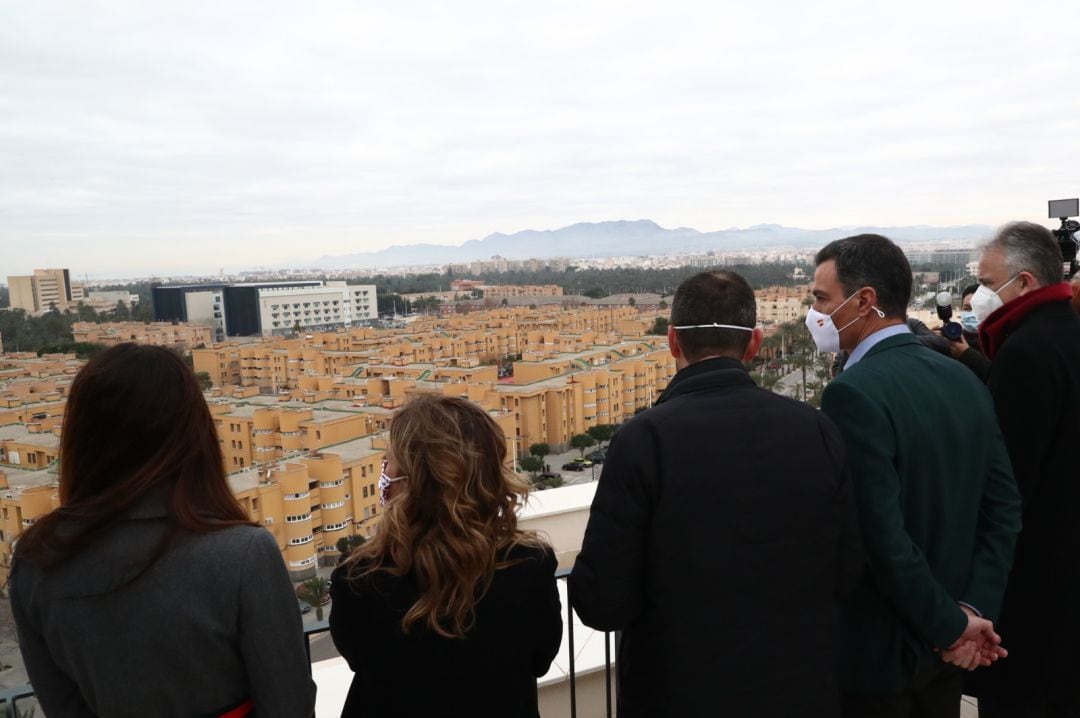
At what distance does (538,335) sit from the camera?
91.7ft

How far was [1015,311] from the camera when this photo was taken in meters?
1.26

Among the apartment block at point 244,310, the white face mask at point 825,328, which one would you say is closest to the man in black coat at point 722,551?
the white face mask at point 825,328

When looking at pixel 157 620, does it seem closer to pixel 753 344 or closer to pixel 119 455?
pixel 119 455

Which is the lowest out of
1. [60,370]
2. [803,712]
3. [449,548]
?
[60,370]

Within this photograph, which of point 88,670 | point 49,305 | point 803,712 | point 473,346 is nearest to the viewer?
point 88,670

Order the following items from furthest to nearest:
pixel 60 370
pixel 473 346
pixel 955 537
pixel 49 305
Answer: pixel 49 305 < pixel 473 346 < pixel 60 370 < pixel 955 537

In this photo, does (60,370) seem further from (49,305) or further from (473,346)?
(49,305)

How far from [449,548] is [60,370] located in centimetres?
1890

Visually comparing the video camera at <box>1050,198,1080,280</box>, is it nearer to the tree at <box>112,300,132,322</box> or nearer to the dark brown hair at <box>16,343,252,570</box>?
the dark brown hair at <box>16,343,252,570</box>

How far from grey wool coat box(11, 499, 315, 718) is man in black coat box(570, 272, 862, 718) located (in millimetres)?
372

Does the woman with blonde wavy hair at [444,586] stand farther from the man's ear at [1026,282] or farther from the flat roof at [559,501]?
the flat roof at [559,501]

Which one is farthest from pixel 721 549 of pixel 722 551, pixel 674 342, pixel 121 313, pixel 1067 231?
pixel 121 313

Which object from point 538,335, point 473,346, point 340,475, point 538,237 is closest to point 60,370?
point 340,475

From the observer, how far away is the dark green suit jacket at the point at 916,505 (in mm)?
972
